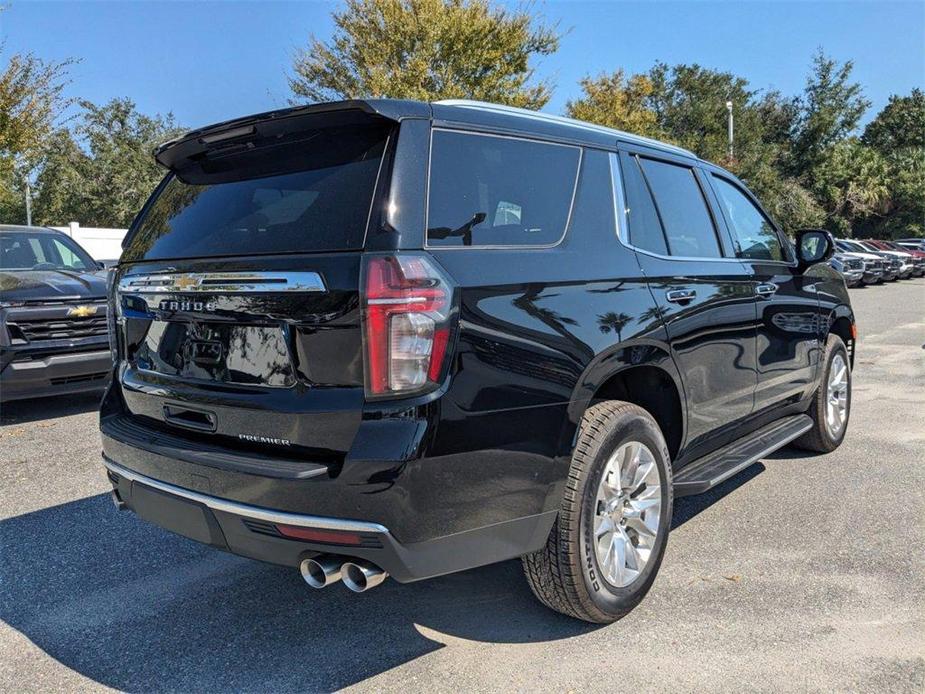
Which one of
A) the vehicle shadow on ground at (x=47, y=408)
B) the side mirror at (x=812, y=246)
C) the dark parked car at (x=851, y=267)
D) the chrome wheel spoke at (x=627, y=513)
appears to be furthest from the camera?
the dark parked car at (x=851, y=267)

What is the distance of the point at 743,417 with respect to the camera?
13.4 feet

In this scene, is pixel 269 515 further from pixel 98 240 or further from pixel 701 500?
pixel 98 240

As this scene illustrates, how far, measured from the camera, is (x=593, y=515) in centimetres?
277

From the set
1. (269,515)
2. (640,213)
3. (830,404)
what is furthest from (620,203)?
(830,404)

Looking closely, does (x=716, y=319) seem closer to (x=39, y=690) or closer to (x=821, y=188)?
(x=39, y=690)

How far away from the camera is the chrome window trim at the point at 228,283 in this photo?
2.36m

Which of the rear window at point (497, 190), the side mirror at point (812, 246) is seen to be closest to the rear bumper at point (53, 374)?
the rear window at point (497, 190)

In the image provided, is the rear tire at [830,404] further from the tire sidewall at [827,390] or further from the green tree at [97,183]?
the green tree at [97,183]

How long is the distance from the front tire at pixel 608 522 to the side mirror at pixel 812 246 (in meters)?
2.36

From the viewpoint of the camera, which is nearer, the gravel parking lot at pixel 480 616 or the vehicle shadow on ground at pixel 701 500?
the gravel parking lot at pixel 480 616

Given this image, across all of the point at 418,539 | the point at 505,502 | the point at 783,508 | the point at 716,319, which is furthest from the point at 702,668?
the point at 783,508

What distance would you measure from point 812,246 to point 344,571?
3899 mm

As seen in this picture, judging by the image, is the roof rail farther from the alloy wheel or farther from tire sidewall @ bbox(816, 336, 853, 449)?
the alloy wheel

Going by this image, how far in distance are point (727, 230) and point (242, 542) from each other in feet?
10.0
